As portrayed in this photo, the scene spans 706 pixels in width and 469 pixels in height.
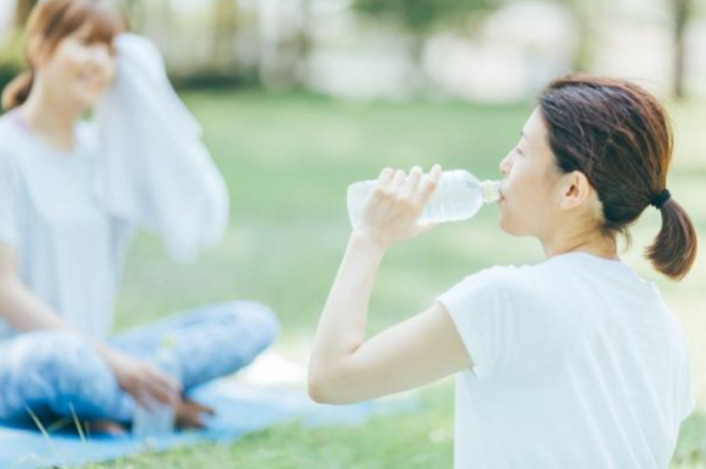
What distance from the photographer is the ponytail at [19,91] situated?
13.1ft

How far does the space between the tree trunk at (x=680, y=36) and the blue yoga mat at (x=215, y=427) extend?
52.4 ft

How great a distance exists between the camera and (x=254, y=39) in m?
17.9

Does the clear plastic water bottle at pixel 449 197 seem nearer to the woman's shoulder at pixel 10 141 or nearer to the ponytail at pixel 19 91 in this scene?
the woman's shoulder at pixel 10 141

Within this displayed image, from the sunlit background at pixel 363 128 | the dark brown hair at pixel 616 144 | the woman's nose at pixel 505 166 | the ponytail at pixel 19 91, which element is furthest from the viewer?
the sunlit background at pixel 363 128

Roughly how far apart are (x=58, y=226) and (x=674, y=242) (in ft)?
6.96

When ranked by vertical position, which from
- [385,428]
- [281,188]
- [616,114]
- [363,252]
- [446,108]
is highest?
[616,114]

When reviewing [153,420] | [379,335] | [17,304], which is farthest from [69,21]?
[379,335]

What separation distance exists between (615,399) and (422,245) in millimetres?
5992

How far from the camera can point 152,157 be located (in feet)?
13.7

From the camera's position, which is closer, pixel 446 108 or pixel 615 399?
pixel 615 399

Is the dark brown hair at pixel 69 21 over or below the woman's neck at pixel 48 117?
over

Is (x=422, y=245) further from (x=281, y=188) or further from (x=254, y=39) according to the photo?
(x=254, y=39)

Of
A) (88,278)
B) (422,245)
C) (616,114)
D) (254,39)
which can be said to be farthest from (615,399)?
(254,39)

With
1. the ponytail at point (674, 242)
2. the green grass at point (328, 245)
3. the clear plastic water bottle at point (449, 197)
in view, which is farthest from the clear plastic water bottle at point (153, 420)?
the ponytail at point (674, 242)
